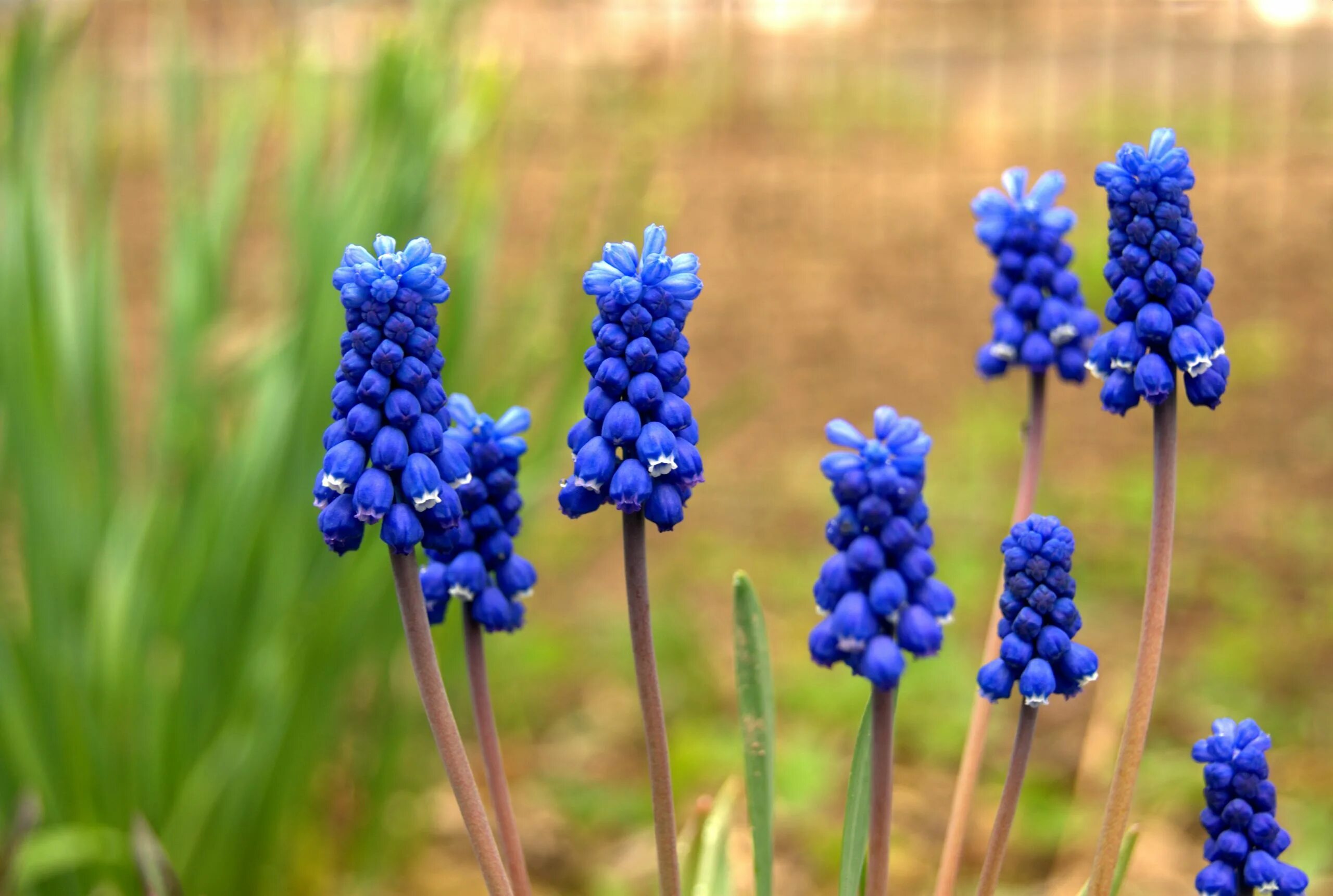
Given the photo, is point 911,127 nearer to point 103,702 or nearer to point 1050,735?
point 1050,735

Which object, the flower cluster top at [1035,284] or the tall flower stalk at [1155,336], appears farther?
the flower cluster top at [1035,284]

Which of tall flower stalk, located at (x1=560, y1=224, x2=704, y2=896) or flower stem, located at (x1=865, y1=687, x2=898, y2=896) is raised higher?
tall flower stalk, located at (x1=560, y1=224, x2=704, y2=896)

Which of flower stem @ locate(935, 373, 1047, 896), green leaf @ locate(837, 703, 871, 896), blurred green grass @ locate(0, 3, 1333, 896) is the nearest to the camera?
green leaf @ locate(837, 703, 871, 896)

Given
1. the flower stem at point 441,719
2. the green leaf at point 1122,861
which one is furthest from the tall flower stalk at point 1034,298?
the flower stem at point 441,719

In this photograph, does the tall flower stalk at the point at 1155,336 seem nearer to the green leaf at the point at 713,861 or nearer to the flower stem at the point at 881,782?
the flower stem at the point at 881,782


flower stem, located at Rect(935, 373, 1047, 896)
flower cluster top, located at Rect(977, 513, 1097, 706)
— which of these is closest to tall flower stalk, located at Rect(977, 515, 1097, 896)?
flower cluster top, located at Rect(977, 513, 1097, 706)

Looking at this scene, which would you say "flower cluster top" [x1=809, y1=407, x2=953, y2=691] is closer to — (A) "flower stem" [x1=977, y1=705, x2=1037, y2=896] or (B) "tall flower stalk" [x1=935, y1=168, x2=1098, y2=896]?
(A) "flower stem" [x1=977, y1=705, x2=1037, y2=896]

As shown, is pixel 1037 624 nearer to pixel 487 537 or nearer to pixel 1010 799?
pixel 1010 799
